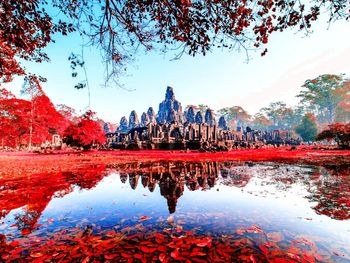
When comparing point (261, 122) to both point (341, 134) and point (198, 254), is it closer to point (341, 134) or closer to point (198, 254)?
point (341, 134)

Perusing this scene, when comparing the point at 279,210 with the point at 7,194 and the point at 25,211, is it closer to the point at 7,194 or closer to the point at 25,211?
the point at 25,211

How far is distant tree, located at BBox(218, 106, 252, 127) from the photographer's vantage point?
108688mm

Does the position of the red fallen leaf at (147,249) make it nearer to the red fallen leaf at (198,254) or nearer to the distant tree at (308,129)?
the red fallen leaf at (198,254)

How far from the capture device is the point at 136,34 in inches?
220

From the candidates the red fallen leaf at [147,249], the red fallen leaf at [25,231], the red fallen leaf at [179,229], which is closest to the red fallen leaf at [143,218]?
the red fallen leaf at [179,229]

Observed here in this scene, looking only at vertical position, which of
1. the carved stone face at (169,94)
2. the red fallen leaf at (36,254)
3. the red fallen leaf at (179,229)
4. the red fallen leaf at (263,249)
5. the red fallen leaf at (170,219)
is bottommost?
the red fallen leaf at (170,219)

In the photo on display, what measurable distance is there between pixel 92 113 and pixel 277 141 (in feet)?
148

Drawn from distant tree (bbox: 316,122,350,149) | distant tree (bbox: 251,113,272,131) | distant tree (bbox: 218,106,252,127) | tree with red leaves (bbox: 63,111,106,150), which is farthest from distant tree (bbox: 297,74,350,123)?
tree with red leaves (bbox: 63,111,106,150)

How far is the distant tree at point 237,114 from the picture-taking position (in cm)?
10869

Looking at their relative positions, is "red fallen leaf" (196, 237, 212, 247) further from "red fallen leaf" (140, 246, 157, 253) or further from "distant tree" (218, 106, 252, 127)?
"distant tree" (218, 106, 252, 127)

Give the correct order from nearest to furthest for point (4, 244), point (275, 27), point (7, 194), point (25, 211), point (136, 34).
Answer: point (4, 244) → point (25, 211) → point (275, 27) → point (7, 194) → point (136, 34)

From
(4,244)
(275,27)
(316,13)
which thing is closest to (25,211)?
(4,244)

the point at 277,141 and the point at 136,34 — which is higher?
the point at 136,34

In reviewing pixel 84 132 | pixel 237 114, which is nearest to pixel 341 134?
pixel 84 132
